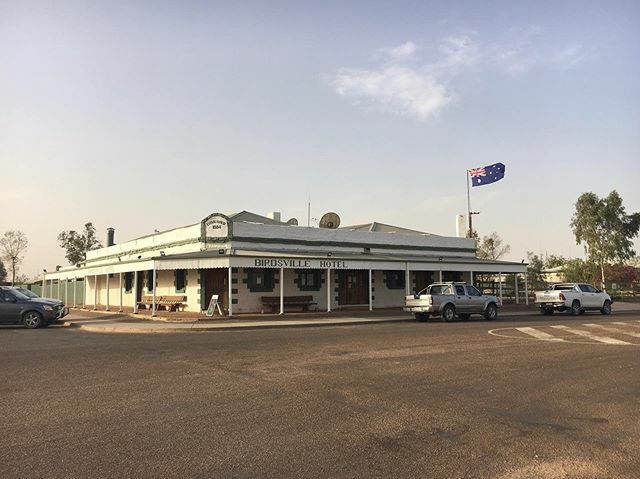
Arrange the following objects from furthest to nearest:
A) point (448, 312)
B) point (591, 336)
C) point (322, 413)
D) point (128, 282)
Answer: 1. point (128, 282)
2. point (448, 312)
3. point (591, 336)
4. point (322, 413)

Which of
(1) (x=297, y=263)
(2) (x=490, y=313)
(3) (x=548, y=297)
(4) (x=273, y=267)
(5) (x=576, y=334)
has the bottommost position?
(5) (x=576, y=334)

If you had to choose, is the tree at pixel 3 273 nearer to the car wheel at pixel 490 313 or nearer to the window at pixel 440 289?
the window at pixel 440 289

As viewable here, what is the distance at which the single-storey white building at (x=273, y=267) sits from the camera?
81.3ft

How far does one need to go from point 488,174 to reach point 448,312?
18670 mm

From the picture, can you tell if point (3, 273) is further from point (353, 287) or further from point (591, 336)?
point (591, 336)

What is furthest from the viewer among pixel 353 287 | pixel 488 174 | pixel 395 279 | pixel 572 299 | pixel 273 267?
pixel 488 174

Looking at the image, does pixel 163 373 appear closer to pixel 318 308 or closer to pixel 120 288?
pixel 318 308

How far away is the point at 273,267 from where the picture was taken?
24.0 meters

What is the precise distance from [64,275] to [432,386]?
3976 cm

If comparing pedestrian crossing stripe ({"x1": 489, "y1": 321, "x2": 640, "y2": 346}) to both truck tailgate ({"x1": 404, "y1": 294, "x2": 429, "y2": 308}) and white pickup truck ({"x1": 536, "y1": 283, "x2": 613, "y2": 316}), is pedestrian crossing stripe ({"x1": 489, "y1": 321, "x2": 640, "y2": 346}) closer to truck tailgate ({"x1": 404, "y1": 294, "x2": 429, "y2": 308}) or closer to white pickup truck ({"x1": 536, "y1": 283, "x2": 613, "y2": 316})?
truck tailgate ({"x1": 404, "y1": 294, "x2": 429, "y2": 308})

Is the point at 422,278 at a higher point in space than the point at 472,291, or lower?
higher

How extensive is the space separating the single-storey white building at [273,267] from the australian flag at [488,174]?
17.9 feet

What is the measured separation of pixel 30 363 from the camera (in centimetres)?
1086

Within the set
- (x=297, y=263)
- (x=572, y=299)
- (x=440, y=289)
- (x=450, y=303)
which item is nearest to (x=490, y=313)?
(x=450, y=303)
